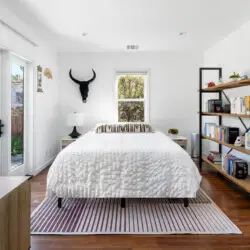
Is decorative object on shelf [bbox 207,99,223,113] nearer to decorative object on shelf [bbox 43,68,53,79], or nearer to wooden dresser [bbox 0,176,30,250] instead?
decorative object on shelf [bbox 43,68,53,79]

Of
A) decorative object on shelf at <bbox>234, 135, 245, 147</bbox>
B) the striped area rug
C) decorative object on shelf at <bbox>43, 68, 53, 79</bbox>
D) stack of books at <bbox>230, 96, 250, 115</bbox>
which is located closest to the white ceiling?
decorative object on shelf at <bbox>43, 68, 53, 79</bbox>

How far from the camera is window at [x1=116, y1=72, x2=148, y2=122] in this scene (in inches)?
212

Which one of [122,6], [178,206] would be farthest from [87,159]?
[122,6]

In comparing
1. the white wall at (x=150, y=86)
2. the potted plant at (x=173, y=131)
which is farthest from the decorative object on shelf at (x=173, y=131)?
the white wall at (x=150, y=86)

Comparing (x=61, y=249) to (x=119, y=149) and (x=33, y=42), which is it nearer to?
(x=119, y=149)

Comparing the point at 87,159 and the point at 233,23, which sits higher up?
the point at 233,23

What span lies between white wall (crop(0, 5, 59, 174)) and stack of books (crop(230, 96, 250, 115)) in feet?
10.0

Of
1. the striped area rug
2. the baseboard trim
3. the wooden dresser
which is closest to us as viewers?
the wooden dresser

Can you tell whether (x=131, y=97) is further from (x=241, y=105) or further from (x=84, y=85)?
(x=241, y=105)

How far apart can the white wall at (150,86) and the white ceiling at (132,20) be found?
1.91 feet

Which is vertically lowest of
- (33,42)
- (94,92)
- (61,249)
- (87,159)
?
(61,249)

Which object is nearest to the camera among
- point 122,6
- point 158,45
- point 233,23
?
point 122,6

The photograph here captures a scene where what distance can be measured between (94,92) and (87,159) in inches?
114

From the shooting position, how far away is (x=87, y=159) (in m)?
2.63
